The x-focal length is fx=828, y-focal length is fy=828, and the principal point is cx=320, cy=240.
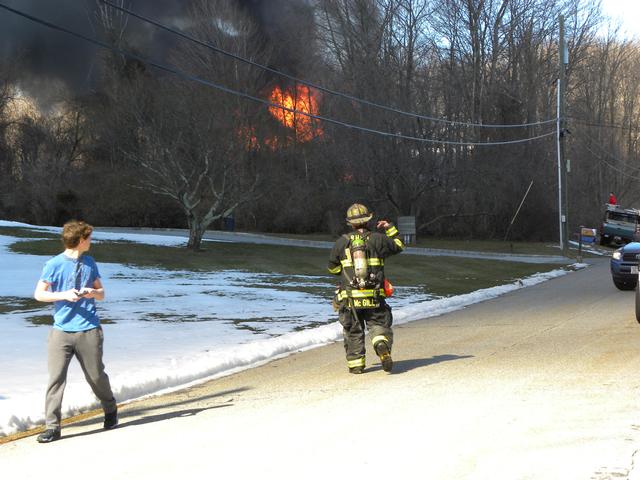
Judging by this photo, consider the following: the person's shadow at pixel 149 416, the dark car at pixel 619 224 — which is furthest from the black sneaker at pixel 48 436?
the dark car at pixel 619 224

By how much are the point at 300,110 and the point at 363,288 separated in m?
47.8

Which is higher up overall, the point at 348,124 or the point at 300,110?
the point at 300,110

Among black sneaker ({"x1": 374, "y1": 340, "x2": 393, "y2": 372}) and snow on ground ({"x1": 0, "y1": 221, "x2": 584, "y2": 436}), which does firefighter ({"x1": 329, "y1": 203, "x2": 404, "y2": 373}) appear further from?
snow on ground ({"x1": 0, "y1": 221, "x2": 584, "y2": 436})

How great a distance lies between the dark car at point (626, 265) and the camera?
64.8 feet

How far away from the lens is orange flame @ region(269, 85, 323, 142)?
171 feet

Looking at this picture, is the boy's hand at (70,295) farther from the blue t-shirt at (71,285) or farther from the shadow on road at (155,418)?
the shadow on road at (155,418)

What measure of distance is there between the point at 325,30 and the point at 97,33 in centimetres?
1587

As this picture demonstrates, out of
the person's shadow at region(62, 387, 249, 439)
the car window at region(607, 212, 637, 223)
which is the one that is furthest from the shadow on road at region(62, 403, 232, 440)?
the car window at region(607, 212, 637, 223)

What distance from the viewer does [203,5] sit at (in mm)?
59562

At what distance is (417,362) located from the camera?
10.2 meters

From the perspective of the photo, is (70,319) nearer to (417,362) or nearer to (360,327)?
(360,327)

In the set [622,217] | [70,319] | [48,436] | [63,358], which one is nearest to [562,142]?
[622,217]

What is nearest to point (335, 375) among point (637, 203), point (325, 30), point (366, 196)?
point (366, 196)

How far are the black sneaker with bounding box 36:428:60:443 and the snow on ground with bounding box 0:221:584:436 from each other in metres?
0.65
